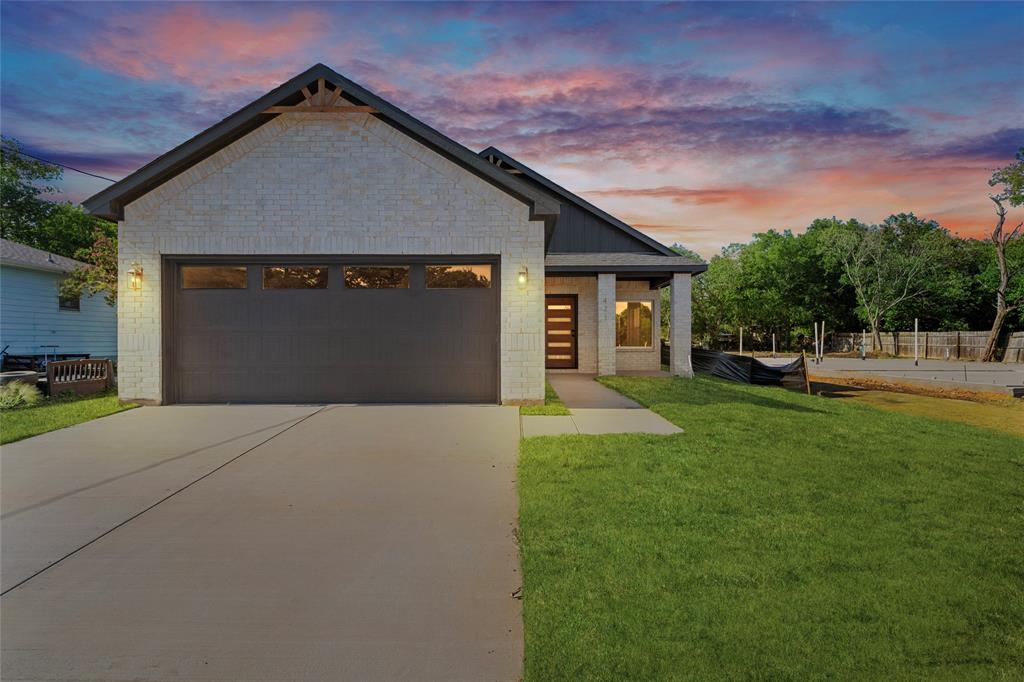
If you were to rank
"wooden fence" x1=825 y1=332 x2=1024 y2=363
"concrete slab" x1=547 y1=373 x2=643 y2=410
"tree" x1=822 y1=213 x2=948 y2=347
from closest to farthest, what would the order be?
"concrete slab" x1=547 y1=373 x2=643 y2=410
"wooden fence" x1=825 y1=332 x2=1024 y2=363
"tree" x1=822 y1=213 x2=948 y2=347

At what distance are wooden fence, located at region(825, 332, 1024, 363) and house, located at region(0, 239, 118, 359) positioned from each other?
42361 millimetres

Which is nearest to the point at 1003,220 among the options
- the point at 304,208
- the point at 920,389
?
the point at 920,389

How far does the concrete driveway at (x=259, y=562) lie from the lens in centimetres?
271

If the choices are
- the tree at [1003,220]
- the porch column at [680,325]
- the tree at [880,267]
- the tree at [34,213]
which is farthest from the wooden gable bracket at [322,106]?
the tree at [880,267]

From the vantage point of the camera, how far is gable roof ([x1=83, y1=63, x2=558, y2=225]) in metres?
9.80

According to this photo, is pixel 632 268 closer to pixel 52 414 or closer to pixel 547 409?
pixel 547 409

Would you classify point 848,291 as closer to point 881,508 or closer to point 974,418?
point 974,418

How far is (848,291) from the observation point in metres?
46.2

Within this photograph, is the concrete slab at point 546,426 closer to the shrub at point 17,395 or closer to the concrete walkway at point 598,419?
the concrete walkway at point 598,419

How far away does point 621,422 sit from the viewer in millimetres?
8812

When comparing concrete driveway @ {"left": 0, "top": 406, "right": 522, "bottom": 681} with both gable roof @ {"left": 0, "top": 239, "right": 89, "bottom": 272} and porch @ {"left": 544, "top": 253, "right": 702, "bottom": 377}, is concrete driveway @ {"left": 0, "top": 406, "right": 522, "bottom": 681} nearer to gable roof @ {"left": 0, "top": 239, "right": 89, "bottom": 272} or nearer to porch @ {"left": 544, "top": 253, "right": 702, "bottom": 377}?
porch @ {"left": 544, "top": 253, "right": 702, "bottom": 377}

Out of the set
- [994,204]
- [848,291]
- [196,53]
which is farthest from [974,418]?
[848,291]

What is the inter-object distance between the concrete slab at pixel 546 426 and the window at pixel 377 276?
3.72m

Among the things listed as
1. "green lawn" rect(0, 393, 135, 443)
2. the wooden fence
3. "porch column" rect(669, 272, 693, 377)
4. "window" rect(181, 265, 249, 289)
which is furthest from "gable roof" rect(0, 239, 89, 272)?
the wooden fence
